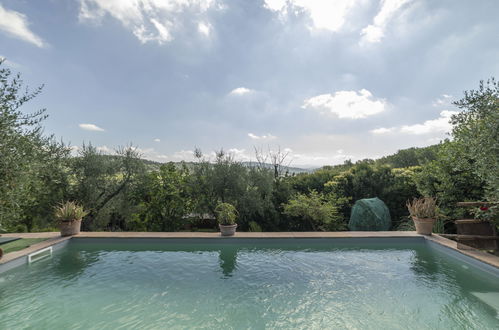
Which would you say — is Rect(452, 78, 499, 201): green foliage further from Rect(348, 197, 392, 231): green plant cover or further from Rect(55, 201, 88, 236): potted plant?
Rect(55, 201, 88, 236): potted plant

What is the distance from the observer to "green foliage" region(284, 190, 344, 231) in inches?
333

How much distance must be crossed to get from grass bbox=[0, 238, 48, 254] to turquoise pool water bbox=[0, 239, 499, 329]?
0.78m

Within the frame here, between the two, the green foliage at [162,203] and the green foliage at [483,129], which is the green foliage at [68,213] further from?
the green foliage at [483,129]

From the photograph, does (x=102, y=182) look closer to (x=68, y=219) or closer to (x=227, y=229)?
(x=68, y=219)

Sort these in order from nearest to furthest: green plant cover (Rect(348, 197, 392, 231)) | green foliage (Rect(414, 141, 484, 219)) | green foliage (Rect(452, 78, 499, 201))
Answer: green foliage (Rect(452, 78, 499, 201)) → green foliage (Rect(414, 141, 484, 219)) → green plant cover (Rect(348, 197, 392, 231))

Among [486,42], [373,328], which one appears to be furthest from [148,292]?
[486,42]

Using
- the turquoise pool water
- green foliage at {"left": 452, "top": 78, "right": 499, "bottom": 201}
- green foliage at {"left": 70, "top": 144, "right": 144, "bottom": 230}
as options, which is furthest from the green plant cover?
green foliage at {"left": 70, "top": 144, "right": 144, "bottom": 230}

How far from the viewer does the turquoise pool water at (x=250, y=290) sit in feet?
10.8

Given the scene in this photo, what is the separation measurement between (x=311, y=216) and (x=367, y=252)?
244cm

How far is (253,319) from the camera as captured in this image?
11.0 feet

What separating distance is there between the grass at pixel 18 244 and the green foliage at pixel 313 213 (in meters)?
7.20

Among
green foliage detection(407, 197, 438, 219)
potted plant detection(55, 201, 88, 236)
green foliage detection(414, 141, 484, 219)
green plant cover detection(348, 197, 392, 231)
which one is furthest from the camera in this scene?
green plant cover detection(348, 197, 392, 231)

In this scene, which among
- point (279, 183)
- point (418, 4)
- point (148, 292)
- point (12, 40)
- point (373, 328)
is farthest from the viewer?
point (279, 183)

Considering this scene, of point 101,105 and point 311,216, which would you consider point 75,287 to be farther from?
point 101,105
